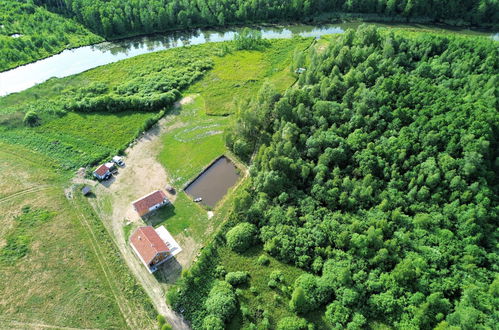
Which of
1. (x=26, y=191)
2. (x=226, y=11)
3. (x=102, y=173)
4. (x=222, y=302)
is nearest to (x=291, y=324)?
(x=222, y=302)

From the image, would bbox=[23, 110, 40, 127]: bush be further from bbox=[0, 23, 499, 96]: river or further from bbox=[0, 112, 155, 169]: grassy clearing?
bbox=[0, 23, 499, 96]: river

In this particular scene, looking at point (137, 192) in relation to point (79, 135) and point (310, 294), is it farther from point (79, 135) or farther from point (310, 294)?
point (310, 294)

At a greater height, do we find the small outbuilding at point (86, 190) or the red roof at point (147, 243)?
the small outbuilding at point (86, 190)

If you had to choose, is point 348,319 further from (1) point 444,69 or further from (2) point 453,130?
(1) point 444,69

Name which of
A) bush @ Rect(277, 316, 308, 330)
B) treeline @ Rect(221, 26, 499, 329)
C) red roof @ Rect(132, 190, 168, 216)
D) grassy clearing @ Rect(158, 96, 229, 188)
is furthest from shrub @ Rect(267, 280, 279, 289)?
grassy clearing @ Rect(158, 96, 229, 188)

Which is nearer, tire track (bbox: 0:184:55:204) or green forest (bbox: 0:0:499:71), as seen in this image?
tire track (bbox: 0:184:55:204)

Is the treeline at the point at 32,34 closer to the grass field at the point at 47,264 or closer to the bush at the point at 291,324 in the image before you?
the grass field at the point at 47,264

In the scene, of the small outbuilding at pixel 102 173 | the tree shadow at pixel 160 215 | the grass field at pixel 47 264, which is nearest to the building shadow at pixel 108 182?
the small outbuilding at pixel 102 173
